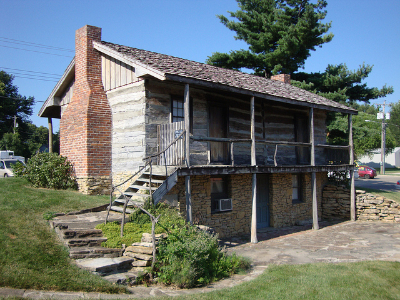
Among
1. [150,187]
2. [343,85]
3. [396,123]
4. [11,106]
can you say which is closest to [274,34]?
[343,85]

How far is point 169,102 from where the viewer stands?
1168cm

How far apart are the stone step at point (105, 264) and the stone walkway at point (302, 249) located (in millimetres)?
674

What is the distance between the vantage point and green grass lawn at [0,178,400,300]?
20.8 feet

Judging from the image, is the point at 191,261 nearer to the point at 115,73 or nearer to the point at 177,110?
the point at 177,110

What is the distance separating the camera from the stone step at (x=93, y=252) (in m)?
7.42

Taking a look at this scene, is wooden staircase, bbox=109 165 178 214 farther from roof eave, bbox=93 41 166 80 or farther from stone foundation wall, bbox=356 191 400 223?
stone foundation wall, bbox=356 191 400 223

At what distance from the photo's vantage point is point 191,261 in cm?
738

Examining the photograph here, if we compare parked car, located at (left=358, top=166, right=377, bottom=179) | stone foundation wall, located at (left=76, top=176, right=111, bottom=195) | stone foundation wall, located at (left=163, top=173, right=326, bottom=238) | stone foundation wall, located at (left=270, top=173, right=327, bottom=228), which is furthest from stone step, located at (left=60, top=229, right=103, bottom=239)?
parked car, located at (left=358, top=166, right=377, bottom=179)

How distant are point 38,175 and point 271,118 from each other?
9.83 m

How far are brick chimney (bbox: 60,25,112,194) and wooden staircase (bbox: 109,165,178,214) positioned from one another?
7.63 ft

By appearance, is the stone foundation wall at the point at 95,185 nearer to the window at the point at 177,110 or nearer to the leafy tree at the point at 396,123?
the window at the point at 177,110

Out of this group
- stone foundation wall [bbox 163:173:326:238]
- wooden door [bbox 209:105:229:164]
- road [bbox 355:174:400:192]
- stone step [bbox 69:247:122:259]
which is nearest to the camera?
stone step [bbox 69:247:122:259]

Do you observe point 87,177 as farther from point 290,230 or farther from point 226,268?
point 290,230

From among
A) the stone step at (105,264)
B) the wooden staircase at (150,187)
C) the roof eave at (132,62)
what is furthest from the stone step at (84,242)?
the roof eave at (132,62)
